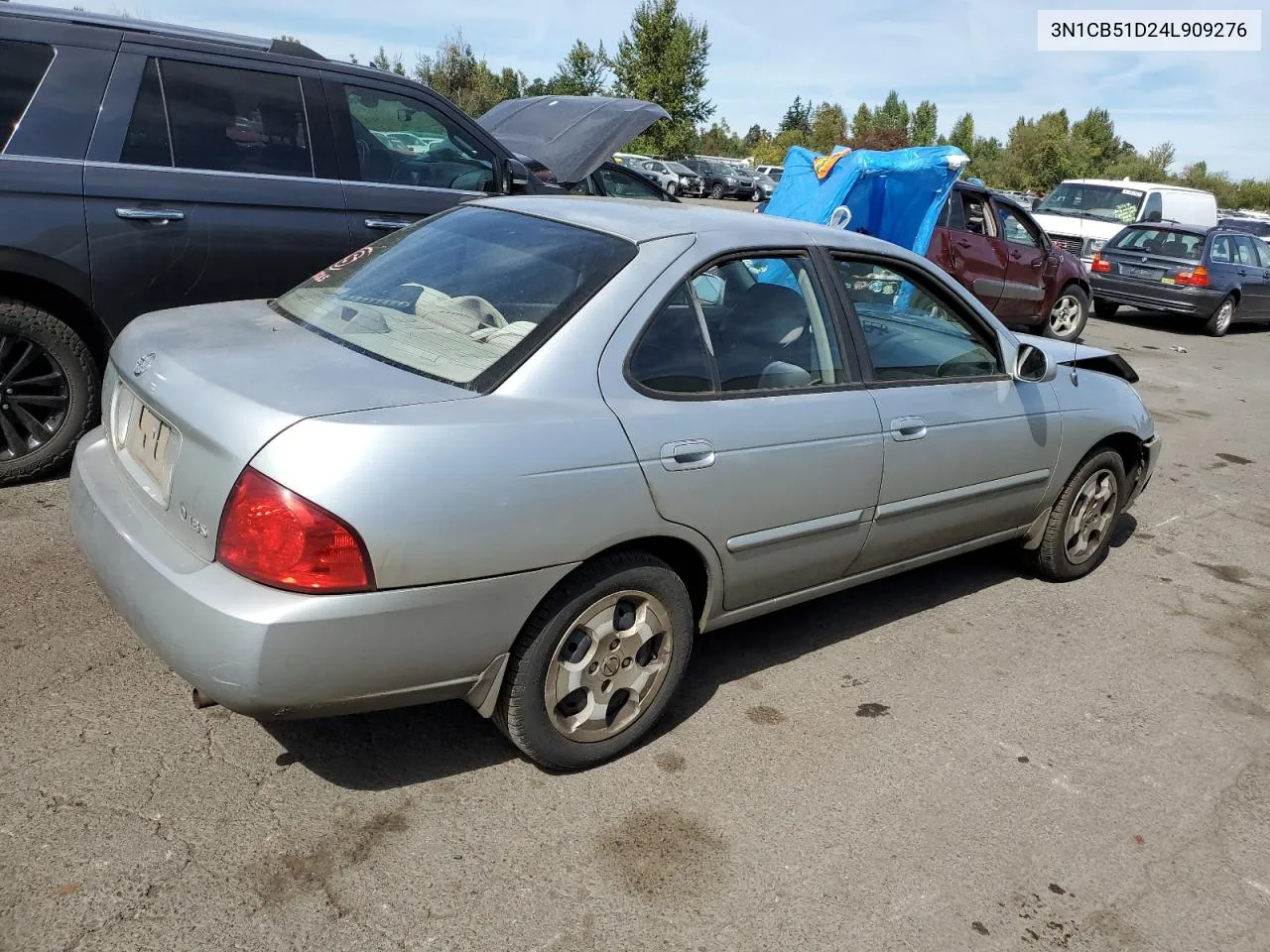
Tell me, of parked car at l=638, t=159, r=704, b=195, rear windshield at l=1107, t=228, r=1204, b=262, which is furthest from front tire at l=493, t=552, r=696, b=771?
parked car at l=638, t=159, r=704, b=195

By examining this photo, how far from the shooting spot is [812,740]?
132 inches

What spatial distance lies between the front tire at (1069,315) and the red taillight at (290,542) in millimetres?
11631

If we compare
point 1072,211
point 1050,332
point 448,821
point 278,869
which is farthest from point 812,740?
point 1072,211

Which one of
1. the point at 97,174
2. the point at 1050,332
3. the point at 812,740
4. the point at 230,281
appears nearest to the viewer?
the point at 812,740

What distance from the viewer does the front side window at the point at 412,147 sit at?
553cm

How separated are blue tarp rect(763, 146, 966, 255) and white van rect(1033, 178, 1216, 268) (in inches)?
313

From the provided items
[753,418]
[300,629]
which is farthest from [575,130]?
[300,629]

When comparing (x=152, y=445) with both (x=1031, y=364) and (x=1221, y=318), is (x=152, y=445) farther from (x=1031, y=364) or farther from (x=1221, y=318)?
(x=1221, y=318)

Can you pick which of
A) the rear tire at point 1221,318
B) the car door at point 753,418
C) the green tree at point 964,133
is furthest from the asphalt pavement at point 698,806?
the green tree at point 964,133

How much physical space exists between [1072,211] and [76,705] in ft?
58.5

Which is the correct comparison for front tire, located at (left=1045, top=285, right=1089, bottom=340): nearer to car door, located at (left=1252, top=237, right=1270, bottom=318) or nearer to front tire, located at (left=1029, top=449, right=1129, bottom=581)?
car door, located at (left=1252, top=237, right=1270, bottom=318)

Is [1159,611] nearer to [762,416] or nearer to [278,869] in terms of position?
[762,416]

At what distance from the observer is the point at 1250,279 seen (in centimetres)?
1540

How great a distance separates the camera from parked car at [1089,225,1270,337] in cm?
1449
